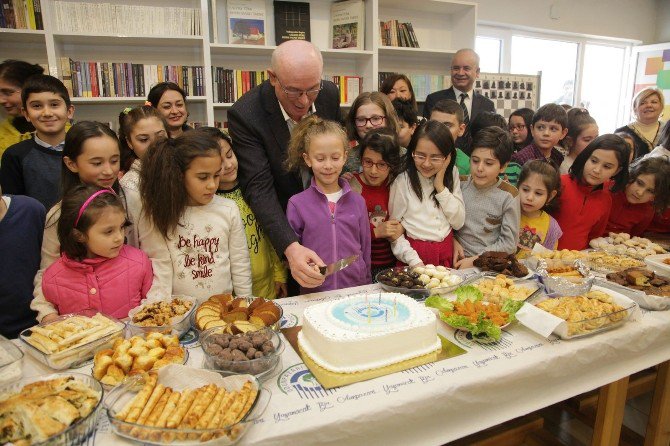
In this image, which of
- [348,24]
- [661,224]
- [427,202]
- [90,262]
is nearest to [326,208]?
[427,202]

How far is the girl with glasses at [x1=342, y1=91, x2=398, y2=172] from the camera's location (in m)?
2.44

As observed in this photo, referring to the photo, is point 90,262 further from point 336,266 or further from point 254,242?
point 336,266

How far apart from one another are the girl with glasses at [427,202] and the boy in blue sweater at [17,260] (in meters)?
1.63

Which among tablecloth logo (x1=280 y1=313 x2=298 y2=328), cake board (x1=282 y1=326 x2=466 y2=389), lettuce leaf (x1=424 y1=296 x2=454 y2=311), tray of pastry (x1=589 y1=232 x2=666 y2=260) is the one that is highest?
lettuce leaf (x1=424 y1=296 x2=454 y2=311)

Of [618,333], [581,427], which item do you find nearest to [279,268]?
[618,333]

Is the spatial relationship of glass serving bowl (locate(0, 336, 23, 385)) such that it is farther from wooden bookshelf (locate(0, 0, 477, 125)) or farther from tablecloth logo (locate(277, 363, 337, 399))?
wooden bookshelf (locate(0, 0, 477, 125))

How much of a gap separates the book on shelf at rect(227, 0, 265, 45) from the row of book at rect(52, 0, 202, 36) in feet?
1.08

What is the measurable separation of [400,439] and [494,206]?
1.53 meters

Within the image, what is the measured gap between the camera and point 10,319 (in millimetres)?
1710

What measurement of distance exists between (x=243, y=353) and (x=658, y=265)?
192cm

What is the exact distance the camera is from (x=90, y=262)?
1.60m

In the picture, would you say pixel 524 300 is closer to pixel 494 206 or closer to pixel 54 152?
pixel 494 206

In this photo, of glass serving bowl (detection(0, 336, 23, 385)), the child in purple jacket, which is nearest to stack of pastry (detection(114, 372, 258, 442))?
glass serving bowl (detection(0, 336, 23, 385))

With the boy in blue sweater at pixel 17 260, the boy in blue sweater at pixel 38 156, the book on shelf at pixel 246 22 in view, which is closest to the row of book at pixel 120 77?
the book on shelf at pixel 246 22
